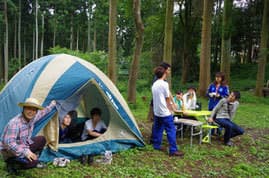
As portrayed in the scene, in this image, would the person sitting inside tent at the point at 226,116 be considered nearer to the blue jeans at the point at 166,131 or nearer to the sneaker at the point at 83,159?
the blue jeans at the point at 166,131

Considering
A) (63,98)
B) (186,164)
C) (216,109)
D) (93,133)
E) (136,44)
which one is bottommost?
(186,164)

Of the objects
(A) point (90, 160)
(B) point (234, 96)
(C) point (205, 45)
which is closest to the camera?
(A) point (90, 160)

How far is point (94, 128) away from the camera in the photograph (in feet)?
19.1

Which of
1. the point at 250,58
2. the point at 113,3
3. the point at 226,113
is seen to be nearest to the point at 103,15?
the point at 250,58

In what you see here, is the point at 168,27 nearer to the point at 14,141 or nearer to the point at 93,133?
the point at 93,133

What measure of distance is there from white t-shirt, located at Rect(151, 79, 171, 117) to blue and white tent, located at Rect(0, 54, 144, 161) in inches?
25.4

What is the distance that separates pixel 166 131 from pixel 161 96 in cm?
62

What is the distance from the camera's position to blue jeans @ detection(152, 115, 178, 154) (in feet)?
18.1

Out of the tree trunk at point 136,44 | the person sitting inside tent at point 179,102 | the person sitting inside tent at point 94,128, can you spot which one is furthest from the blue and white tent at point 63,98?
the tree trunk at point 136,44

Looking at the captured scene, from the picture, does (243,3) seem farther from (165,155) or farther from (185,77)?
(165,155)

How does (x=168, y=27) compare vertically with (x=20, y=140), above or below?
above

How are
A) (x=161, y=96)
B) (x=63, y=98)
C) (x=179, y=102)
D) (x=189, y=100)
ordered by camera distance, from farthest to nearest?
(x=189, y=100)
(x=179, y=102)
(x=161, y=96)
(x=63, y=98)

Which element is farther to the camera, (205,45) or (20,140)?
(205,45)

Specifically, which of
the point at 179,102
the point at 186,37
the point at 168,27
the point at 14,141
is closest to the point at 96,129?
the point at 179,102
